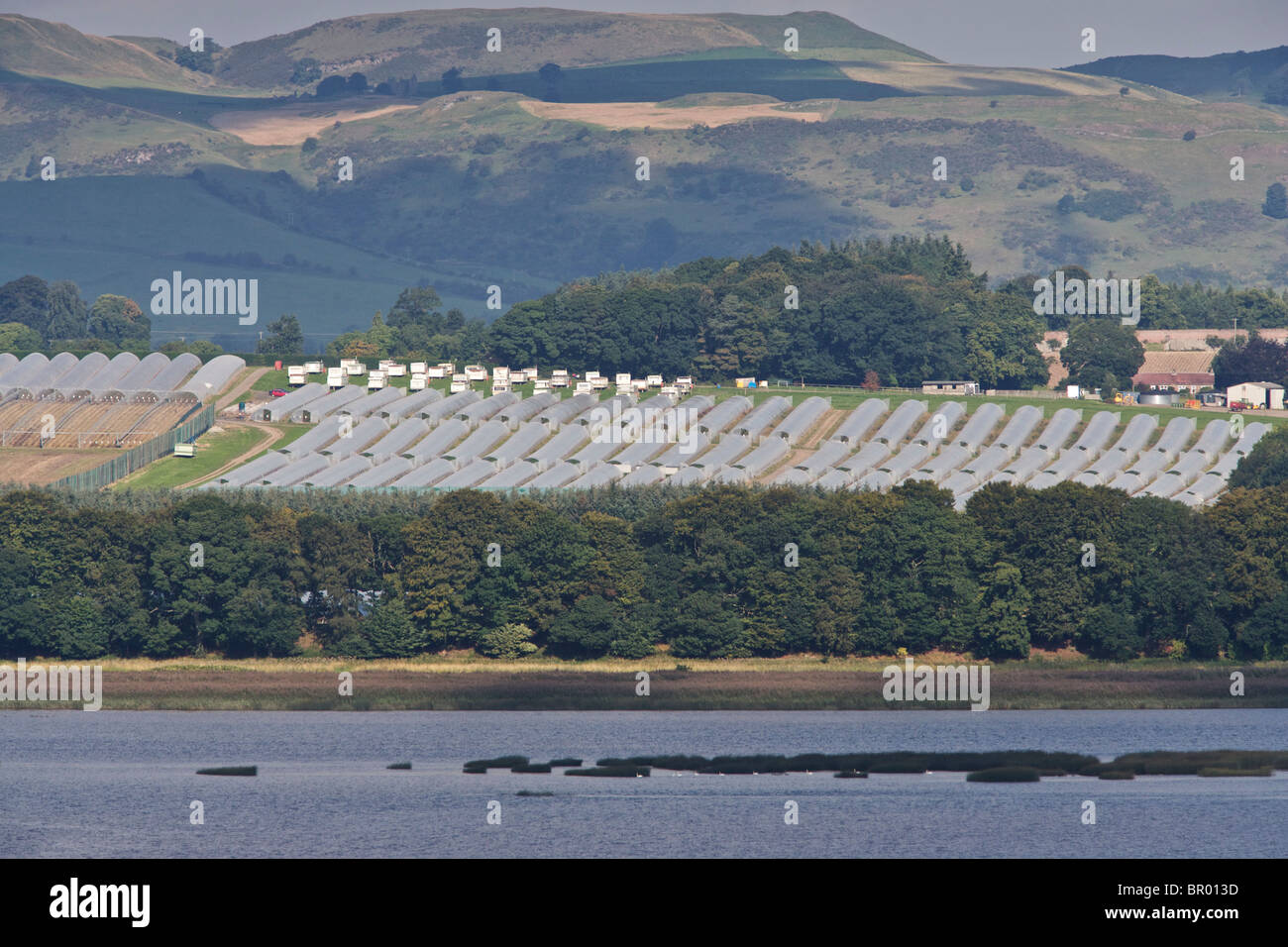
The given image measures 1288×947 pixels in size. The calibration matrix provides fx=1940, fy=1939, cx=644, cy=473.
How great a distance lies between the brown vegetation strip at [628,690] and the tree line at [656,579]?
396 cm

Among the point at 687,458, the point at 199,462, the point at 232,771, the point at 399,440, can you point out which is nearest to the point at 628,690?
the point at 232,771

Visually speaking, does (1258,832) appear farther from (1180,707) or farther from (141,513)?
(141,513)

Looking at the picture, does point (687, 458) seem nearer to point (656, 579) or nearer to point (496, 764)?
point (656, 579)

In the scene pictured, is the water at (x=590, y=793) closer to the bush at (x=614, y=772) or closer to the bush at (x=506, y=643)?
the bush at (x=614, y=772)

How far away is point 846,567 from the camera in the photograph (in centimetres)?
12550

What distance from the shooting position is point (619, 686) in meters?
116

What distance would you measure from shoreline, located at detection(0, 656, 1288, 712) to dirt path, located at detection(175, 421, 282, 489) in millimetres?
51557


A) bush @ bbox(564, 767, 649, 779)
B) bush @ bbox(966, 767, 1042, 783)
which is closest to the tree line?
bush @ bbox(564, 767, 649, 779)

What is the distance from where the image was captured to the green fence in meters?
166

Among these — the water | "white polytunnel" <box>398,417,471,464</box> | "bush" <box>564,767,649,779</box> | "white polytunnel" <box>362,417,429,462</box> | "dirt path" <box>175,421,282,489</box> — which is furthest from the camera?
"white polytunnel" <box>362,417,429,462</box>

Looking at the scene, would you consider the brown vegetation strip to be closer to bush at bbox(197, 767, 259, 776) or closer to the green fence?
bush at bbox(197, 767, 259, 776)

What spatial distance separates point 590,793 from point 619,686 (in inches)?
1159

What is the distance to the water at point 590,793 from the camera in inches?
3063

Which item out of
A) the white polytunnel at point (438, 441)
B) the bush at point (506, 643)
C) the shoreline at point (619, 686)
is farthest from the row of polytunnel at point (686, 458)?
the shoreline at point (619, 686)
